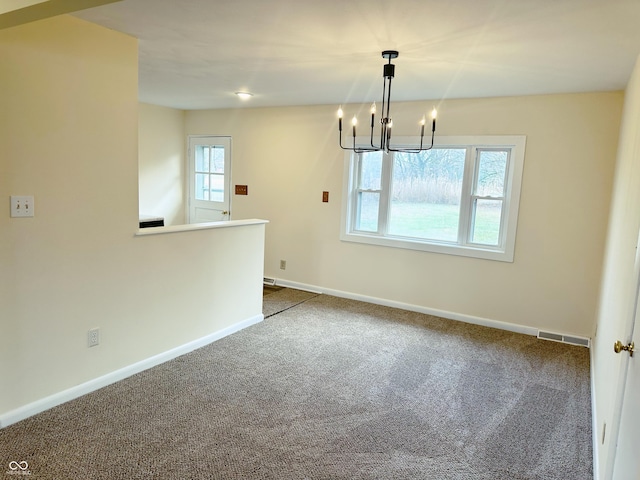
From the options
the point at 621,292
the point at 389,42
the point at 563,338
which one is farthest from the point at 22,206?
the point at 563,338

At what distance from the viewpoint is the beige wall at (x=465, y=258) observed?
12.7 feet

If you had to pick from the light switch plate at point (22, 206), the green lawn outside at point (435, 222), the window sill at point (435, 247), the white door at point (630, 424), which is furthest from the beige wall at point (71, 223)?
the white door at point (630, 424)

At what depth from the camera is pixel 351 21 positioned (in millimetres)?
2301

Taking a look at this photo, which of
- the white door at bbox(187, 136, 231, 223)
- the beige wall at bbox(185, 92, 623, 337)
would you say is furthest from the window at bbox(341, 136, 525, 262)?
the white door at bbox(187, 136, 231, 223)

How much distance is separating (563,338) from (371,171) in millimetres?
2595

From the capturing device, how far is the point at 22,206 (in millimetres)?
2318

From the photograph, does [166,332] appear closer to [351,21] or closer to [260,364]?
[260,364]

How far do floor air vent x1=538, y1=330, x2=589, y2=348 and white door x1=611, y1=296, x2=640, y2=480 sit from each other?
104 inches

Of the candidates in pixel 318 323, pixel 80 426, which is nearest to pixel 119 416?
pixel 80 426

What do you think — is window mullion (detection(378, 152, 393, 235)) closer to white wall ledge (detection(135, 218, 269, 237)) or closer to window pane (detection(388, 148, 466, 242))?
window pane (detection(388, 148, 466, 242))

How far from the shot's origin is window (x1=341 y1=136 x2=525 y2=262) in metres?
4.29

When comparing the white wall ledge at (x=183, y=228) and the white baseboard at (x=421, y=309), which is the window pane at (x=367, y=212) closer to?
the white baseboard at (x=421, y=309)

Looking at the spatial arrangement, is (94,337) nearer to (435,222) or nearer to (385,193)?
(385,193)

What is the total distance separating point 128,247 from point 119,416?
1.05 meters
